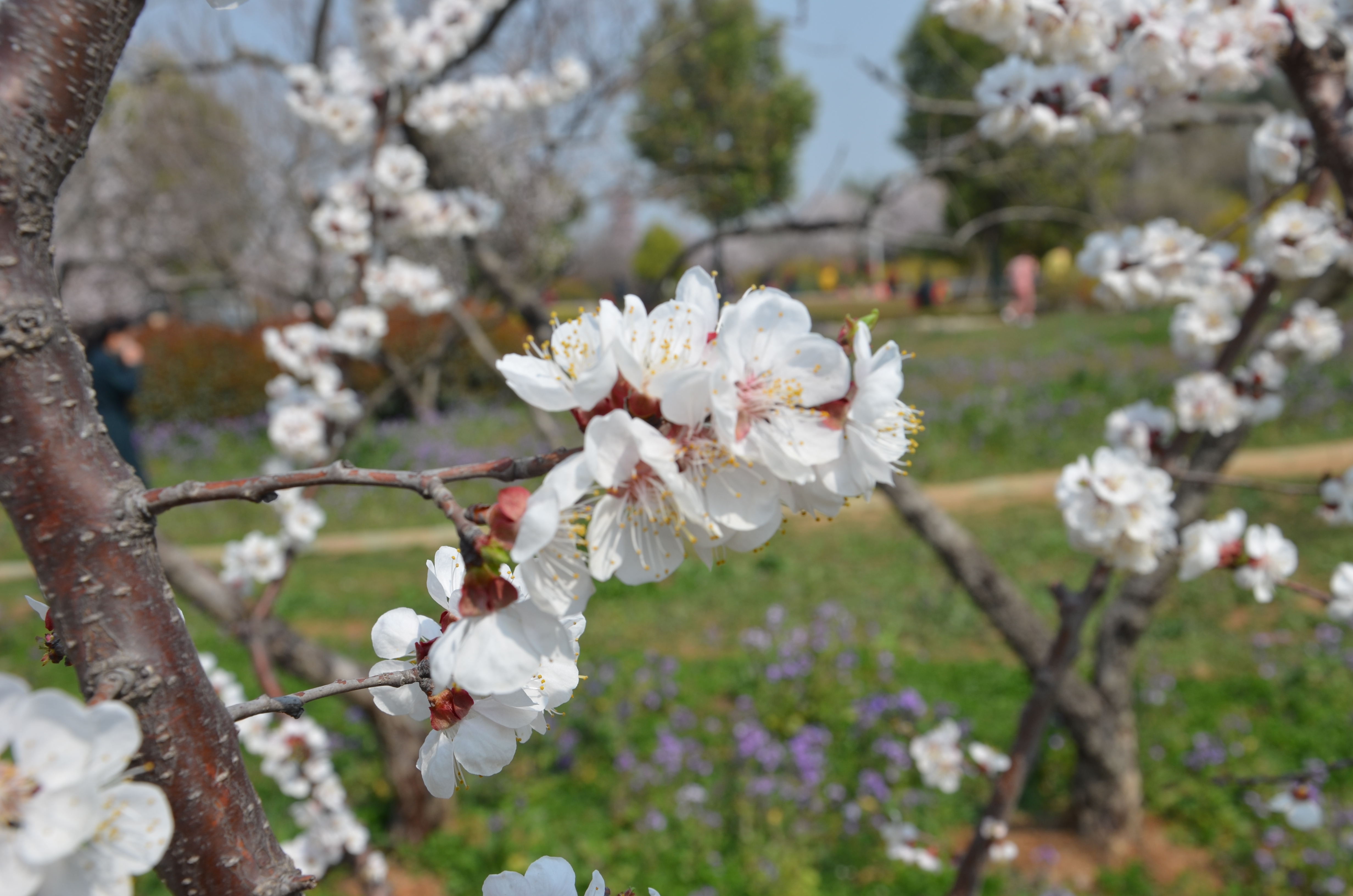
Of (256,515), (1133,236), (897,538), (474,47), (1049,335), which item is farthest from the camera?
(1049,335)

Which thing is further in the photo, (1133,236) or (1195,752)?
(1195,752)

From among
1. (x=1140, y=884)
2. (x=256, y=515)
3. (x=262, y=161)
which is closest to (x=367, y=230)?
(x=1140, y=884)

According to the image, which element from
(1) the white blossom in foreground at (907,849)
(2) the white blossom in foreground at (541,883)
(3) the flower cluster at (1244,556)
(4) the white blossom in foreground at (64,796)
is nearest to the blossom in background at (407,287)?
(1) the white blossom in foreground at (907,849)

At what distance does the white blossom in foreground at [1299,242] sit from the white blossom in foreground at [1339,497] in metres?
0.55

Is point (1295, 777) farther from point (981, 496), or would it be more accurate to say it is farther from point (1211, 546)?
point (981, 496)

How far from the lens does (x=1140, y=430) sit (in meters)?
2.39

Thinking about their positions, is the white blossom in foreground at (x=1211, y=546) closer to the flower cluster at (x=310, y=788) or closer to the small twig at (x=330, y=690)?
the small twig at (x=330, y=690)

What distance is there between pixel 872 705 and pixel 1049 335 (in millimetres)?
11111

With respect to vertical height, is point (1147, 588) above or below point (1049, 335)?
above

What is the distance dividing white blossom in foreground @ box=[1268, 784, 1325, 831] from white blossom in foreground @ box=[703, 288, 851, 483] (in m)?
2.07

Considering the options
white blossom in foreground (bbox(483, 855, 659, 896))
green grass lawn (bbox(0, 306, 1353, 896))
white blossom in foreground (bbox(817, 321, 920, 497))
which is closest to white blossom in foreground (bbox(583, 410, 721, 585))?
white blossom in foreground (bbox(817, 321, 920, 497))

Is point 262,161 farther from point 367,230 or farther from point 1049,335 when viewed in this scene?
point 1049,335

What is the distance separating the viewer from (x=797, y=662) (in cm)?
431

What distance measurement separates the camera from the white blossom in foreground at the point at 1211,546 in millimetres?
1967
